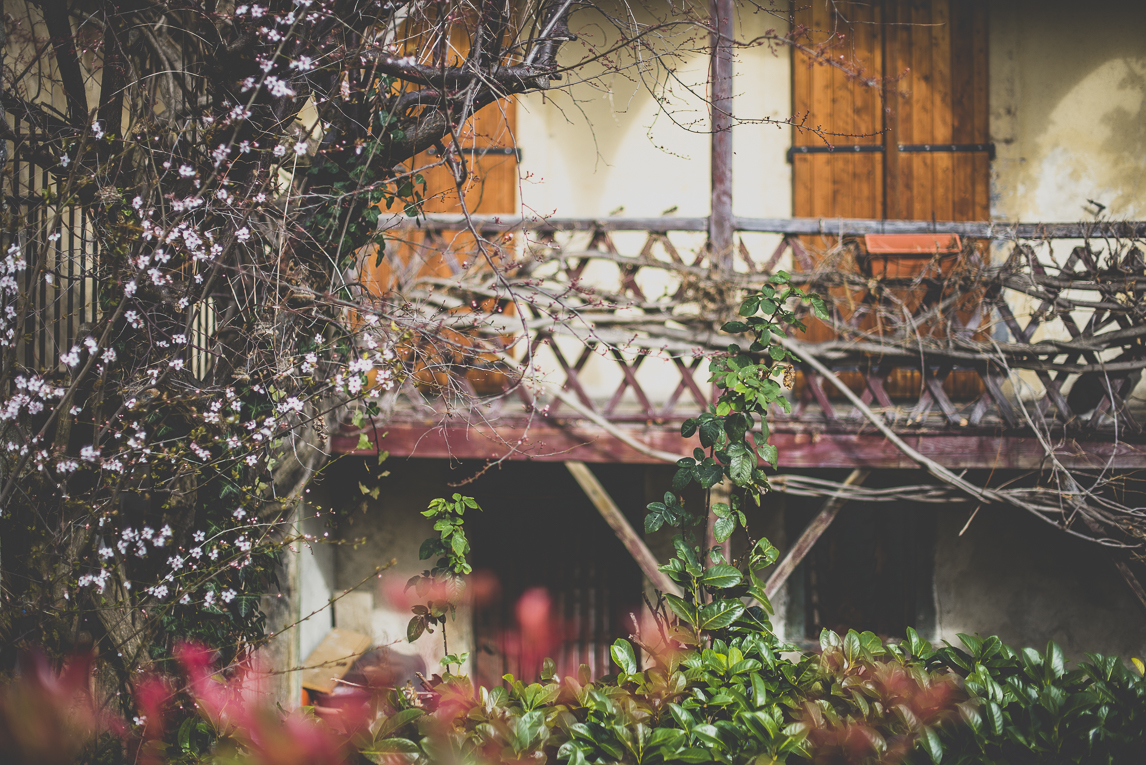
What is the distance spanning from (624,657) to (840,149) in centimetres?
458

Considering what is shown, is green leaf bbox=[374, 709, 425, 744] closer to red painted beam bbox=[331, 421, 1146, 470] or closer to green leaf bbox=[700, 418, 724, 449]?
green leaf bbox=[700, 418, 724, 449]

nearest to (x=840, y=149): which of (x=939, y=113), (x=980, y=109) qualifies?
(x=939, y=113)

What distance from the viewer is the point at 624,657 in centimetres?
201

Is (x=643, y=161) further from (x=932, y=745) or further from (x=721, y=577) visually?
(x=932, y=745)

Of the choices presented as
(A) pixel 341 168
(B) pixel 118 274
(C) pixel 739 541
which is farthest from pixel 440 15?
(C) pixel 739 541

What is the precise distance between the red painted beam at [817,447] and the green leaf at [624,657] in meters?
1.78

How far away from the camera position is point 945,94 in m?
5.25

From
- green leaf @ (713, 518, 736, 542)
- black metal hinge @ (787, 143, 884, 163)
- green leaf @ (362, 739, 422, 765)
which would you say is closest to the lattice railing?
black metal hinge @ (787, 143, 884, 163)

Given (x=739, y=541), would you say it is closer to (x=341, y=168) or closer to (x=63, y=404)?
(x=341, y=168)

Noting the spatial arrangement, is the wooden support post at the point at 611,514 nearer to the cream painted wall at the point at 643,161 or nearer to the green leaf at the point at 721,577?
the cream painted wall at the point at 643,161

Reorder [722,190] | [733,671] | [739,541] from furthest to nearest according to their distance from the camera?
1. [739,541]
2. [722,190]
3. [733,671]

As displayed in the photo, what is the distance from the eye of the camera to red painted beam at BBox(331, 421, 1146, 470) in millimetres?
3816

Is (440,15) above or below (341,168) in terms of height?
above

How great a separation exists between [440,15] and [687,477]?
1827mm
